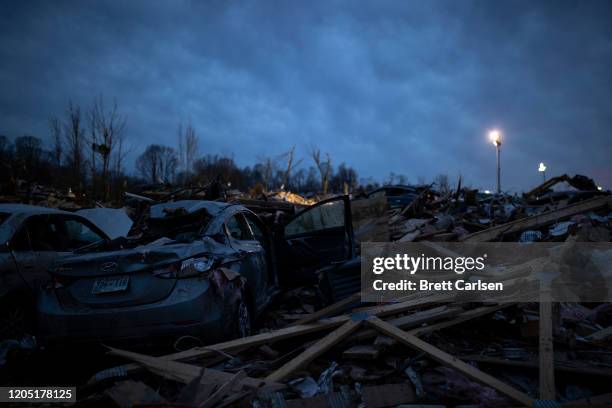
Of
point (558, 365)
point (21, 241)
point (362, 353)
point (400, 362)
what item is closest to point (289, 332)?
point (362, 353)

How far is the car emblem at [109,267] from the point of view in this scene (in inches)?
142

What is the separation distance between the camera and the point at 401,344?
3744 mm

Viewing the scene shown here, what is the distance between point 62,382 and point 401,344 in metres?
3.06

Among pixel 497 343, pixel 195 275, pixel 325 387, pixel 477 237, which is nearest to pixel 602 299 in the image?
pixel 497 343

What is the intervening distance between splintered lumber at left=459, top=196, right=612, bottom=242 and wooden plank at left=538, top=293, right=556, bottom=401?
4.26 metres

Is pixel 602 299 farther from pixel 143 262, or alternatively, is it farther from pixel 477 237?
pixel 143 262

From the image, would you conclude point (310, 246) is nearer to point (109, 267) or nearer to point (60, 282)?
point (109, 267)

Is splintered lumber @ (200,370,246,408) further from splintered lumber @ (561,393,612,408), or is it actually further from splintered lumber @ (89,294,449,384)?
splintered lumber @ (561,393,612,408)

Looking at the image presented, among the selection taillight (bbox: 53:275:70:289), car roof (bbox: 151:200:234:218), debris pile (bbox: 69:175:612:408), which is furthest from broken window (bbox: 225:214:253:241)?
taillight (bbox: 53:275:70:289)

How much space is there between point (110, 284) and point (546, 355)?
11.8 feet

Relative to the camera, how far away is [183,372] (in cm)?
320

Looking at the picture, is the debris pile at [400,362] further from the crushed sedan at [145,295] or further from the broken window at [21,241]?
the broken window at [21,241]

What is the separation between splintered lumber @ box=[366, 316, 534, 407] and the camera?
278cm

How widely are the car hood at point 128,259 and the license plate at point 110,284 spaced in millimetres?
51
